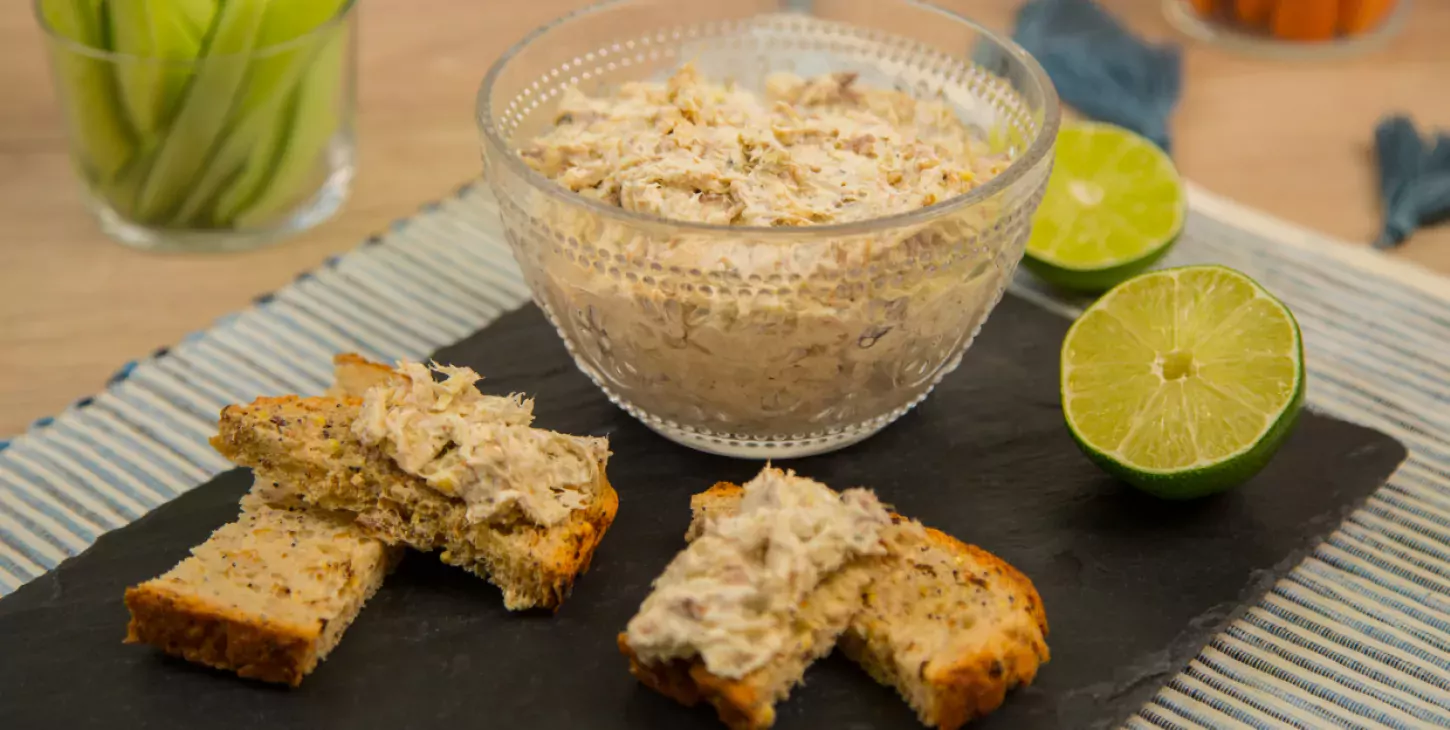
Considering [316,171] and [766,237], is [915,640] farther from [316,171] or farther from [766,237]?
[316,171]

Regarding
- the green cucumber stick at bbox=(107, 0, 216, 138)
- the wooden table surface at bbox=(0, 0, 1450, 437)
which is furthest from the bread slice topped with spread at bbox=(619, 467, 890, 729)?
the green cucumber stick at bbox=(107, 0, 216, 138)

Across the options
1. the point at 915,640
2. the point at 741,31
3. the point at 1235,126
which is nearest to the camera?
the point at 915,640

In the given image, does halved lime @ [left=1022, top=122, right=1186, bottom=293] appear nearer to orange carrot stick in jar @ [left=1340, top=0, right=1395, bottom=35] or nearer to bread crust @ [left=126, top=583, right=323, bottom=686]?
orange carrot stick in jar @ [left=1340, top=0, right=1395, bottom=35]

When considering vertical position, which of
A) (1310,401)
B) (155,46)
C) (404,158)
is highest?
(155,46)

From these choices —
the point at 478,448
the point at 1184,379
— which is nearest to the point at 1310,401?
the point at 1184,379

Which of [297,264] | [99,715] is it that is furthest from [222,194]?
[99,715]

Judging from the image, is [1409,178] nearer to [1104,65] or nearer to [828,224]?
[1104,65]
